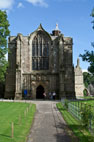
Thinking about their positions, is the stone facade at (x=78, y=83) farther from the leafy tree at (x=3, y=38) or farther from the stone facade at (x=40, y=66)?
the leafy tree at (x=3, y=38)

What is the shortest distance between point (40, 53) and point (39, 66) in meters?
2.70

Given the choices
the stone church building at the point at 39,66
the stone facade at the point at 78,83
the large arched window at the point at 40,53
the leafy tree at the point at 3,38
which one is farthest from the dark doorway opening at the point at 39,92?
the stone facade at the point at 78,83

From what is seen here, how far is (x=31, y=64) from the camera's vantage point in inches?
1781

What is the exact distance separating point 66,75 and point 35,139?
33594 millimetres

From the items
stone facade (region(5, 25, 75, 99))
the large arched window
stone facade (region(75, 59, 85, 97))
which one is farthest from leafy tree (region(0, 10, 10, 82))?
stone facade (region(75, 59, 85, 97))

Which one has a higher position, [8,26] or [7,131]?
[8,26]

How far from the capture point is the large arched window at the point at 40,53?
45375 mm

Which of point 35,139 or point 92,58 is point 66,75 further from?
point 35,139

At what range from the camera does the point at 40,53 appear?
1797 inches

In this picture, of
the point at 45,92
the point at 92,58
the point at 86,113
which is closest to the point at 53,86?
the point at 45,92

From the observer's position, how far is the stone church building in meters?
43.2

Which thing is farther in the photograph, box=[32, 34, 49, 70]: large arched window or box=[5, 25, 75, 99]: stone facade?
box=[32, 34, 49, 70]: large arched window

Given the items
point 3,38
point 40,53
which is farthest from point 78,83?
point 3,38

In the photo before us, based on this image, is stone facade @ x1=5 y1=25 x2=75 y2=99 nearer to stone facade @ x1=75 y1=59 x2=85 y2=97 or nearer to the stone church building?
the stone church building
